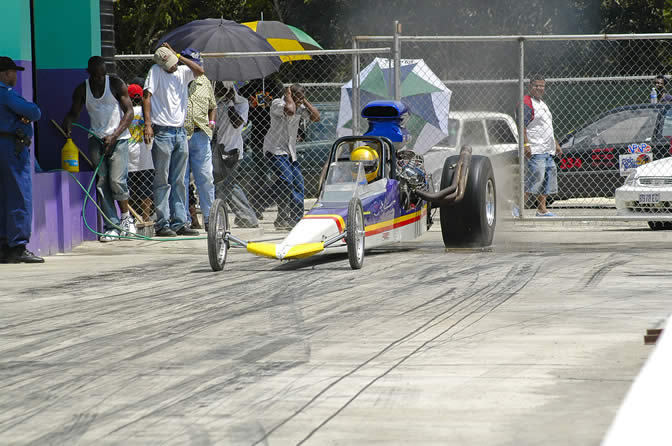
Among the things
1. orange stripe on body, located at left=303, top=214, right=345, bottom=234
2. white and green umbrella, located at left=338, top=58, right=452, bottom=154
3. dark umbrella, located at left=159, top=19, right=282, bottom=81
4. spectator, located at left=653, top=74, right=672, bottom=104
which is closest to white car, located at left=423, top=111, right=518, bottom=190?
white and green umbrella, located at left=338, top=58, right=452, bottom=154

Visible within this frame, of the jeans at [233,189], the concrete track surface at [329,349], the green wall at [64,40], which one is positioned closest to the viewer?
the concrete track surface at [329,349]

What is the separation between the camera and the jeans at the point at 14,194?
38.9 ft

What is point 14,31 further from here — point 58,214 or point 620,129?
point 620,129

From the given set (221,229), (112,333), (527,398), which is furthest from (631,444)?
(221,229)

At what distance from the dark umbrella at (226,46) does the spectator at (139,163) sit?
109 centimetres

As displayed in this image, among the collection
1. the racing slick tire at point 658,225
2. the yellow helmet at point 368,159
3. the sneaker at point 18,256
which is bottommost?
the sneaker at point 18,256

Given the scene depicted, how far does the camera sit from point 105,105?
45.7ft

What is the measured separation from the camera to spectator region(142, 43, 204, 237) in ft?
46.1

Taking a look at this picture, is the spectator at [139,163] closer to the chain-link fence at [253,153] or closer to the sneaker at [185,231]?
the chain-link fence at [253,153]

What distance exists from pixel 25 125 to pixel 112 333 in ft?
16.3

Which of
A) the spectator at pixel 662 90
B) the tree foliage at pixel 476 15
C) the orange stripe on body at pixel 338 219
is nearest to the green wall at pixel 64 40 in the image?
the orange stripe on body at pixel 338 219

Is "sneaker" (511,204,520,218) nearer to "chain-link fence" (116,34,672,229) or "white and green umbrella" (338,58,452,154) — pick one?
"chain-link fence" (116,34,672,229)

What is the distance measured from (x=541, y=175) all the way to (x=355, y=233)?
5933 mm

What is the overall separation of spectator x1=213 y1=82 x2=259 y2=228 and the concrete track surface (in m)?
4.02
